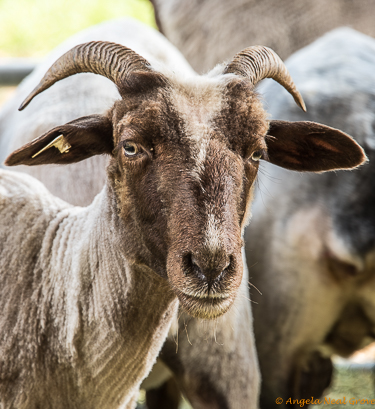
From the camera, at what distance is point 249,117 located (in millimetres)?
2428

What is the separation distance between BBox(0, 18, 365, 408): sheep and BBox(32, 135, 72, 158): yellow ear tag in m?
0.01

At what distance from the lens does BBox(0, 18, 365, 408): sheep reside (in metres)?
2.24

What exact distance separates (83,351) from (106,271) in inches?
13.9

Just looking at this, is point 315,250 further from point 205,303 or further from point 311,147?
point 205,303

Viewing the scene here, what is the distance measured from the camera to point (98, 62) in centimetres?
262

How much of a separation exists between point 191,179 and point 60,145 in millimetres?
658

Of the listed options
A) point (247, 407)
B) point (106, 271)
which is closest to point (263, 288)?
point (247, 407)

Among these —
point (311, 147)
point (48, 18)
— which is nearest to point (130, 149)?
point (311, 147)

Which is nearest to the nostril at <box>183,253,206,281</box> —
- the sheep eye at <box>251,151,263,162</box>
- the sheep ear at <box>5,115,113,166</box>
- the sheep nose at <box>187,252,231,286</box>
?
the sheep nose at <box>187,252,231,286</box>

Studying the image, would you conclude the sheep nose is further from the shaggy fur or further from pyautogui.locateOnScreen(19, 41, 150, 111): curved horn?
pyautogui.locateOnScreen(19, 41, 150, 111): curved horn

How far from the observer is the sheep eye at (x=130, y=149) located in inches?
93.5

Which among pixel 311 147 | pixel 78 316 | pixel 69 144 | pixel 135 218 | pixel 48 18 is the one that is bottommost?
pixel 48 18

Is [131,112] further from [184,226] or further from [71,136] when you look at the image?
[184,226]

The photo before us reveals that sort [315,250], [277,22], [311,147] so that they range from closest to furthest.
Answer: [311,147]
[315,250]
[277,22]
